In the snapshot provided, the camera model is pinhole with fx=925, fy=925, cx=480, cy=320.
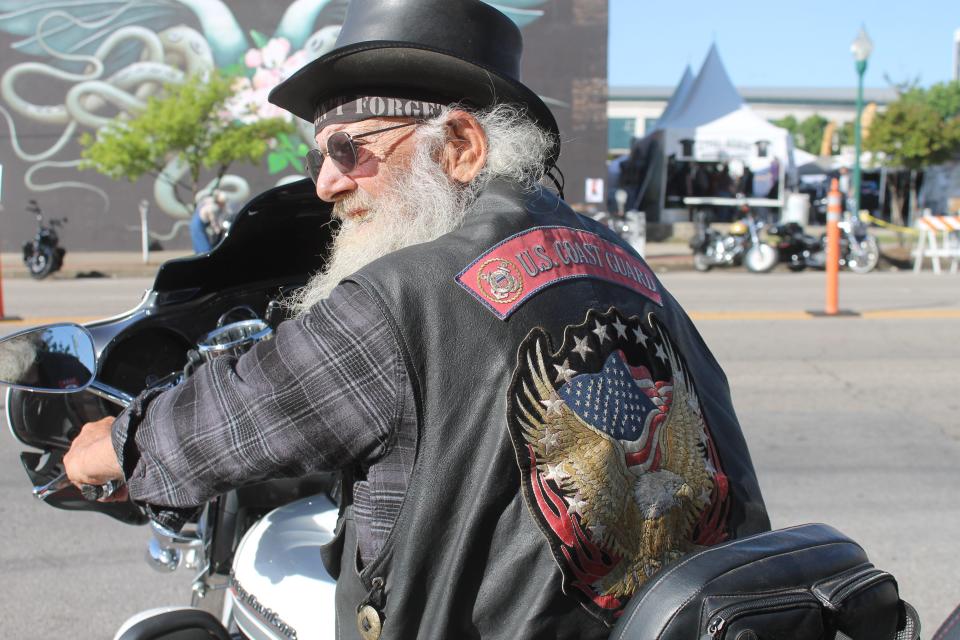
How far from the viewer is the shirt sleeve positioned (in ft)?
4.56

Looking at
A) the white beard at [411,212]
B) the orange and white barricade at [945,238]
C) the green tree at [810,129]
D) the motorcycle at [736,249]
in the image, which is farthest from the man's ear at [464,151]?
the green tree at [810,129]

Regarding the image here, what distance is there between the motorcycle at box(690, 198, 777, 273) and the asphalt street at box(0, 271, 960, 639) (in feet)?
22.1

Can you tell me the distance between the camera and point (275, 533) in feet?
6.56

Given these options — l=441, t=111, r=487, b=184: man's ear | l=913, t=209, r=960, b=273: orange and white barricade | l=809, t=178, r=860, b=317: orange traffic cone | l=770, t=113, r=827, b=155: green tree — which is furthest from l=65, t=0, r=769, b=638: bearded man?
l=770, t=113, r=827, b=155: green tree

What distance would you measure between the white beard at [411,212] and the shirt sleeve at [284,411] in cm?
28

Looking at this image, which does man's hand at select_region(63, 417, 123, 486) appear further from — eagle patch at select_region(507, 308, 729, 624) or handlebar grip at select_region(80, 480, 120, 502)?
eagle patch at select_region(507, 308, 729, 624)

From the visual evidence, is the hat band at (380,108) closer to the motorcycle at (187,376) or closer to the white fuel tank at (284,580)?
the motorcycle at (187,376)

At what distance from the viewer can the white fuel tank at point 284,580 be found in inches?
69.2

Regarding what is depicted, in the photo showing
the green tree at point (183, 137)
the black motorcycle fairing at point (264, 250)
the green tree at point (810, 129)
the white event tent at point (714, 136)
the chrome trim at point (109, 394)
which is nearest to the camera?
the chrome trim at point (109, 394)

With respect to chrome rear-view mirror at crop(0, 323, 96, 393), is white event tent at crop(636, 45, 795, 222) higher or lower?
higher

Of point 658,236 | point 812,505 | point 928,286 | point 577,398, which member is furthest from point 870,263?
point 577,398

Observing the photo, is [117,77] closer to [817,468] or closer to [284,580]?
[817,468]

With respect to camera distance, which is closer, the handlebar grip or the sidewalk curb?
the handlebar grip

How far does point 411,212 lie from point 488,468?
1.86ft
